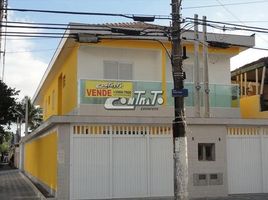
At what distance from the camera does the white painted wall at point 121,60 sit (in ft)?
76.4

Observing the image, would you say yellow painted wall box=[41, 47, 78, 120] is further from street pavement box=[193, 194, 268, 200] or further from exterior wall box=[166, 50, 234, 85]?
street pavement box=[193, 194, 268, 200]

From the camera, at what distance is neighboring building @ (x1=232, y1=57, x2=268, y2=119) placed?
24.2 m

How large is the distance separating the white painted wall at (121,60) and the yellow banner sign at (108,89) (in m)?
1.84

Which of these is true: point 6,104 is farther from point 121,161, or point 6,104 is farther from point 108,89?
point 121,161

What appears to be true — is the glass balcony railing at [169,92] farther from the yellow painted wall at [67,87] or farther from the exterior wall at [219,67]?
the exterior wall at [219,67]

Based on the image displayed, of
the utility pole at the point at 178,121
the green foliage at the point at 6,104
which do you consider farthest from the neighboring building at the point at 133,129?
the green foliage at the point at 6,104

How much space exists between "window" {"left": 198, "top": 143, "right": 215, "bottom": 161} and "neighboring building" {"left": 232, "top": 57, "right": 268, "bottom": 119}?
4.94 m

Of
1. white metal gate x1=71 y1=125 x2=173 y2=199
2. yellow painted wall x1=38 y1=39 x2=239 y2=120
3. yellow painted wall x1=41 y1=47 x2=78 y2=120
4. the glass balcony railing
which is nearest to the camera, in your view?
white metal gate x1=71 y1=125 x2=173 y2=199

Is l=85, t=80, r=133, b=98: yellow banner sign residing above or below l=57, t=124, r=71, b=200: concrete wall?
above

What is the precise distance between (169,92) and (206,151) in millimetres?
3436

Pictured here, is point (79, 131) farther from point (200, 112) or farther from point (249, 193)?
point (249, 193)

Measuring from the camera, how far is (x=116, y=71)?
23688mm

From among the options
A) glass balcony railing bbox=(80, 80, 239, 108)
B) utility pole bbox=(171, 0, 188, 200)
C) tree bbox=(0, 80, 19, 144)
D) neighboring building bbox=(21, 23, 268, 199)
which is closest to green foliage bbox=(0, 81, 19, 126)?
tree bbox=(0, 80, 19, 144)

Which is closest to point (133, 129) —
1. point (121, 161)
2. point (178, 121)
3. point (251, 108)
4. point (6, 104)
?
point (121, 161)
